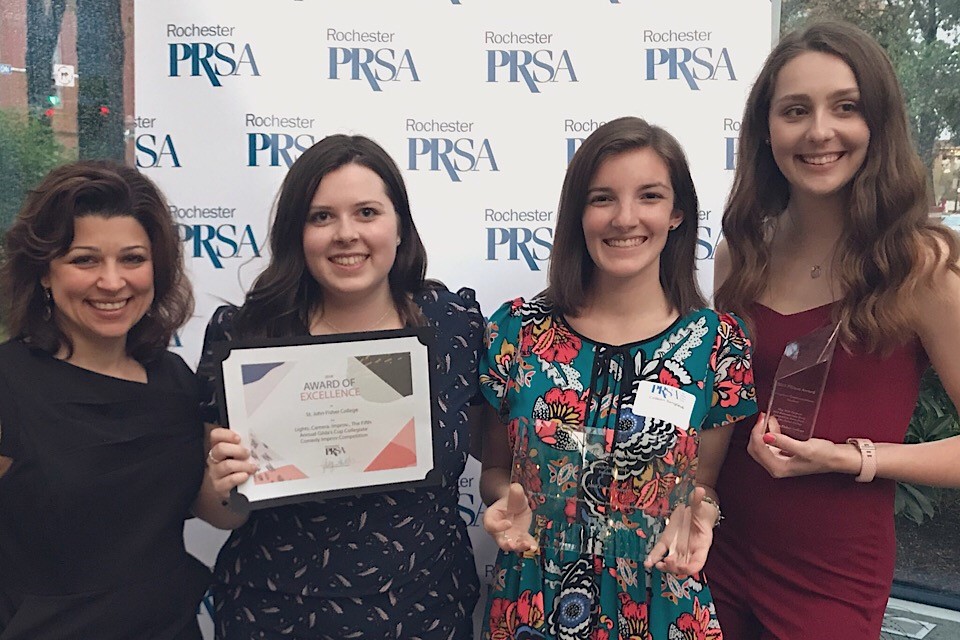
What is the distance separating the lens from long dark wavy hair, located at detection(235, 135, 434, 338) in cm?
185

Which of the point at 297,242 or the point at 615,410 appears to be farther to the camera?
the point at 297,242

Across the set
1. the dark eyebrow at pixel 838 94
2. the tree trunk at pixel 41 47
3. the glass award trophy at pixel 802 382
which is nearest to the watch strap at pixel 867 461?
the glass award trophy at pixel 802 382

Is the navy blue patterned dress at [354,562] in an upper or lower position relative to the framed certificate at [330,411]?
lower

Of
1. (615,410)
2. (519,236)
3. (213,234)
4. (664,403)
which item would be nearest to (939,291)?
(664,403)

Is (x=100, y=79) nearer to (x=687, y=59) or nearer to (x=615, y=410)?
(x=687, y=59)

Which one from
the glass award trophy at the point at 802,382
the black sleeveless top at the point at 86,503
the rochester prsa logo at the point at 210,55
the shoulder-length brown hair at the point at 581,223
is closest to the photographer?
the black sleeveless top at the point at 86,503

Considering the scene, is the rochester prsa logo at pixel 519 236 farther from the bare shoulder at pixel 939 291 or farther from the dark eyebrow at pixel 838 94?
the bare shoulder at pixel 939 291

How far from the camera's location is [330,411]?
1.75 metres

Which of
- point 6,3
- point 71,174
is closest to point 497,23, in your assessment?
point 71,174

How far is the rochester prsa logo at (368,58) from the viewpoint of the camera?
269 centimetres

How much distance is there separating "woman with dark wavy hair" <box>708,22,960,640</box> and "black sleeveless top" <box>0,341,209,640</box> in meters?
1.47

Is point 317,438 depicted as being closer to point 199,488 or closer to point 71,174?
point 199,488

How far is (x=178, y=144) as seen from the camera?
8.87ft

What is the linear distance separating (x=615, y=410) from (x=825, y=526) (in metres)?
0.69
